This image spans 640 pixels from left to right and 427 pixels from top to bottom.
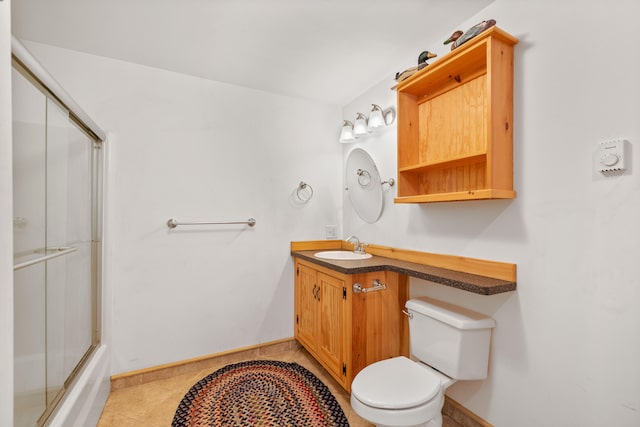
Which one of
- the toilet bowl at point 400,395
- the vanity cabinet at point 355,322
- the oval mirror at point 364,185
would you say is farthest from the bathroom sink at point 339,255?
the toilet bowl at point 400,395

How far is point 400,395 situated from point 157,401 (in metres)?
1.50

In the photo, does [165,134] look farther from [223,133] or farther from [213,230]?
[213,230]

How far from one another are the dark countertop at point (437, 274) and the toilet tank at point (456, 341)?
0.59 feet

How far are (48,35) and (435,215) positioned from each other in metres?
2.44

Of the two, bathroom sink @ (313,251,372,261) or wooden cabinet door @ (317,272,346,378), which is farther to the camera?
bathroom sink @ (313,251,372,261)

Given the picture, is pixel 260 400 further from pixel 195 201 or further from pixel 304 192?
pixel 304 192

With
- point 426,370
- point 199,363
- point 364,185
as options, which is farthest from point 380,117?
point 199,363

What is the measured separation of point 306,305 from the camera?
226cm

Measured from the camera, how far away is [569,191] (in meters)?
1.16

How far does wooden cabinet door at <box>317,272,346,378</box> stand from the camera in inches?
69.7

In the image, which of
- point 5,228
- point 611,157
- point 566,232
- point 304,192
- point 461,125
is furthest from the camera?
point 304,192

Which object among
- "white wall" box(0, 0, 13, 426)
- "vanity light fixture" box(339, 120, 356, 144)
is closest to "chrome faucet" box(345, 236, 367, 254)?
"vanity light fixture" box(339, 120, 356, 144)

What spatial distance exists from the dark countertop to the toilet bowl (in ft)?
1.41

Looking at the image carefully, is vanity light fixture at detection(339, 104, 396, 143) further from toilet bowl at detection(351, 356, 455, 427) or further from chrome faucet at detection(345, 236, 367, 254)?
toilet bowl at detection(351, 356, 455, 427)
